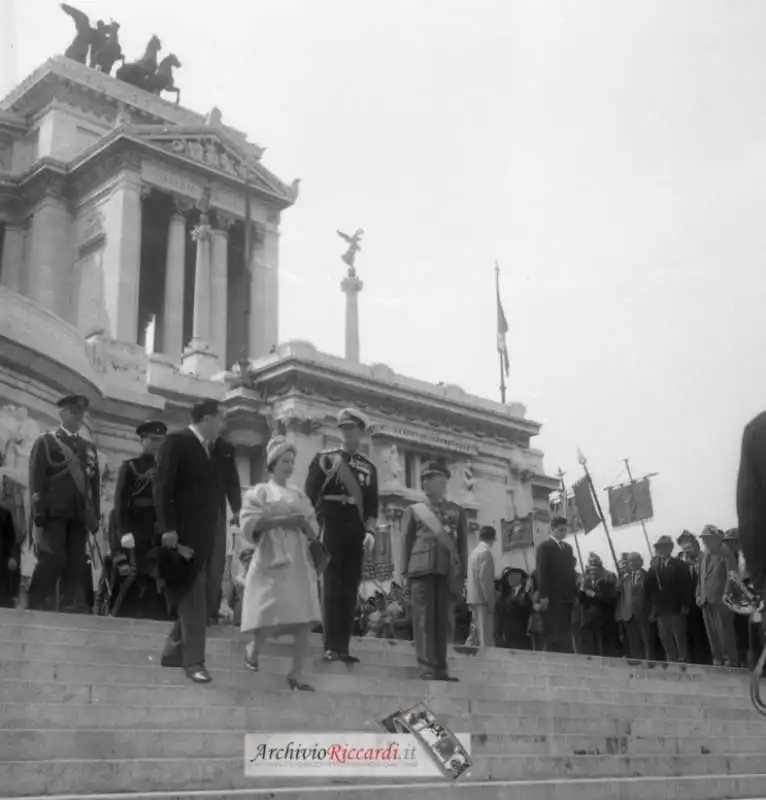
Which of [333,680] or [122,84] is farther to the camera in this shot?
[122,84]

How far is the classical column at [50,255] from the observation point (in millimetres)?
39875

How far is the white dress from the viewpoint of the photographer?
7.84m

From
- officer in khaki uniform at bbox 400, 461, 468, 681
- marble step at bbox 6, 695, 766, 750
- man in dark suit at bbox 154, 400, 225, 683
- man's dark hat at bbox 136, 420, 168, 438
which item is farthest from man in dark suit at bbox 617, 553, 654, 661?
man in dark suit at bbox 154, 400, 225, 683

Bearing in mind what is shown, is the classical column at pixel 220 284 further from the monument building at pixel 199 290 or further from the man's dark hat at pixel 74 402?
the man's dark hat at pixel 74 402

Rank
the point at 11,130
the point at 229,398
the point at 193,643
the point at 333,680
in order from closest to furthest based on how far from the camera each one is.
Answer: the point at 193,643 → the point at 333,680 → the point at 229,398 → the point at 11,130

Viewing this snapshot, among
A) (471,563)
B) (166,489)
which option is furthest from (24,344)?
(166,489)

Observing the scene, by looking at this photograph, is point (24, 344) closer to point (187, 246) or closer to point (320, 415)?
point (320, 415)

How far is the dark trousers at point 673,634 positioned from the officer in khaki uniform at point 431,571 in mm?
4854

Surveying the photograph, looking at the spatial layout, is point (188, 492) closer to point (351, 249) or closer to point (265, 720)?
point (265, 720)

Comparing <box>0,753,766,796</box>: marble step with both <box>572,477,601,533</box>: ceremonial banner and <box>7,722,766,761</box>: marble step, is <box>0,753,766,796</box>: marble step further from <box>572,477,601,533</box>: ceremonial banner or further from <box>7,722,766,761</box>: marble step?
<box>572,477,601,533</box>: ceremonial banner

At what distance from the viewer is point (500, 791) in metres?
6.92

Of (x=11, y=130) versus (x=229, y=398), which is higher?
(x=11, y=130)

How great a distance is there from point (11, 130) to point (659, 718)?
3816 centimetres

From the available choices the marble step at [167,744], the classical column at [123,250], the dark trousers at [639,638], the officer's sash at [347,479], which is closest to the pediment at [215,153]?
the classical column at [123,250]
